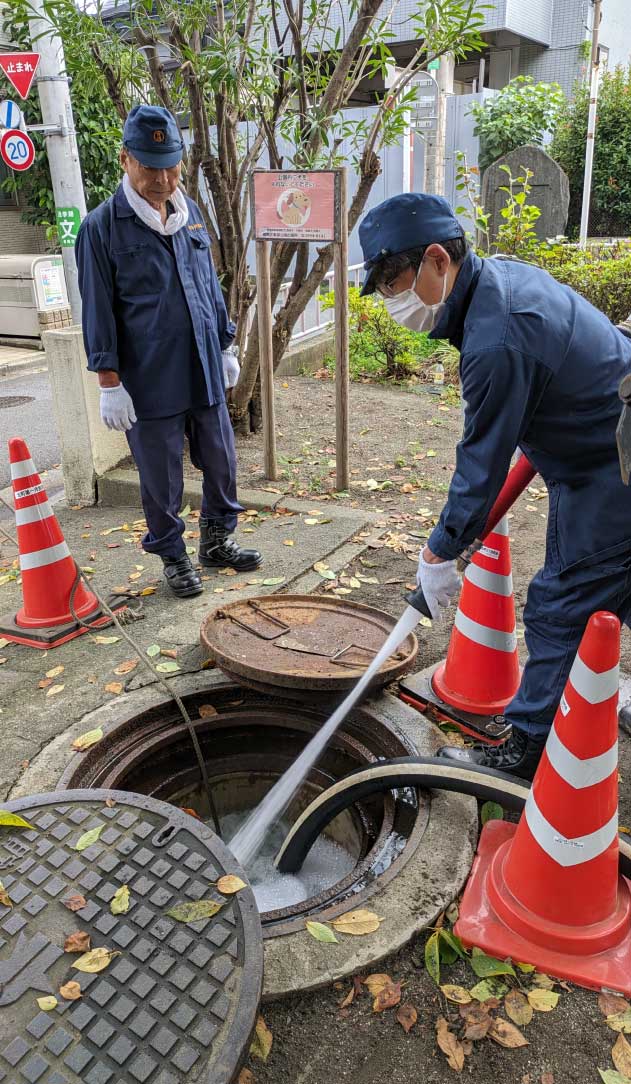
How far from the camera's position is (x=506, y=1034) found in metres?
1.88

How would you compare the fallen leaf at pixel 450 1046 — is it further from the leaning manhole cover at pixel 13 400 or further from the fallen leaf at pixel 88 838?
the leaning manhole cover at pixel 13 400

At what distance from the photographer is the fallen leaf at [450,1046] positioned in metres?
1.83

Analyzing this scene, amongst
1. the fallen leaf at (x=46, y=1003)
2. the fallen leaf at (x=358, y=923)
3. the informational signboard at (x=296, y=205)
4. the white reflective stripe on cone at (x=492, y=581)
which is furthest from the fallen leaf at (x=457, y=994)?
the informational signboard at (x=296, y=205)

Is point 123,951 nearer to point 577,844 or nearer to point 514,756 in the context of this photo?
point 577,844

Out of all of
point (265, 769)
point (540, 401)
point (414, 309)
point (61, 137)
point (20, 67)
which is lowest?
point (265, 769)

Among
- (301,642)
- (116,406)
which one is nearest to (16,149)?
(116,406)

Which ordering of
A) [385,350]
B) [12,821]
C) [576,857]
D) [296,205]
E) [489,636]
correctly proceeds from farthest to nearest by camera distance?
[385,350] → [296,205] → [489,636] → [12,821] → [576,857]

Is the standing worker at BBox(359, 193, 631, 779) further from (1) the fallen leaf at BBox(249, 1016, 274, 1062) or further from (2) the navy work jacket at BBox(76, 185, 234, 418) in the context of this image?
(2) the navy work jacket at BBox(76, 185, 234, 418)

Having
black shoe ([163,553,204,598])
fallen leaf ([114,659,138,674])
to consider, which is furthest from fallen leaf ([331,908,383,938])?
black shoe ([163,553,204,598])

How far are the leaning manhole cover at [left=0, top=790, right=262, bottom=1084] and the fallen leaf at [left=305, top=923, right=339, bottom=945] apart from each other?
190mm

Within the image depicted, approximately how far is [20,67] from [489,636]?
7.85 metres

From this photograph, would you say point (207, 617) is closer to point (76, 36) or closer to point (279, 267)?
point (279, 267)

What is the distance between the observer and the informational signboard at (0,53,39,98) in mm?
7629

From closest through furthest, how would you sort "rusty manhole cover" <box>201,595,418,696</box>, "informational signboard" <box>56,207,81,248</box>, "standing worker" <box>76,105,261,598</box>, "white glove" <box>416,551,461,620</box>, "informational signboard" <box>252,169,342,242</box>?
"white glove" <box>416,551,461,620</box> → "rusty manhole cover" <box>201,595,418,696</box> → "standing worker" <box>76,105,261,598</box> → "informational signboard" <box>252,169,342,242</box> → "informational signboard" <box>56,207,81,248</box>
